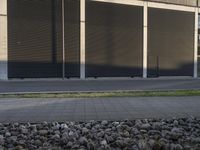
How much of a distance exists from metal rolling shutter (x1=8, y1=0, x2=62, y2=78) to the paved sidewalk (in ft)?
59.6

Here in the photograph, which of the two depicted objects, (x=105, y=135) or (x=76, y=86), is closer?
(x=105, y=135)

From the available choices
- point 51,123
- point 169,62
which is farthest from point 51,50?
point 51,123

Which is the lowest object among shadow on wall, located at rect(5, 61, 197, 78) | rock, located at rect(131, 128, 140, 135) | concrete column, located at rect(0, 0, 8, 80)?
rock, located at rect(131, 128, 140, 135)

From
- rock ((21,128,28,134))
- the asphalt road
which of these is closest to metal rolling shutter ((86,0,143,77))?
the asphalt road

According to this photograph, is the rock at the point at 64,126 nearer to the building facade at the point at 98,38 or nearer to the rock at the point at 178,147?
the rock at the point at 178,147

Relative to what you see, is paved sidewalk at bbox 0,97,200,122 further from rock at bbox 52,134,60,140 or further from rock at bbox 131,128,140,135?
rock at bbox 52,134,60,140

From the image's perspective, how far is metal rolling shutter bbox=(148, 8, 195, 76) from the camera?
1533 inches

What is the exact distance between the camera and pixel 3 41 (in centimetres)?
3105

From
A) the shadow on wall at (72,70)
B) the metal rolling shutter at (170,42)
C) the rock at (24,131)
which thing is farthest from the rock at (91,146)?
the metal rolling shutter at (170,42)

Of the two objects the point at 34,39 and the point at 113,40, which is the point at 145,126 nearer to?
the point at 34,39

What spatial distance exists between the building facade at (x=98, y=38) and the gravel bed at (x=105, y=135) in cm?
2310

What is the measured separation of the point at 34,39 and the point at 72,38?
320cm

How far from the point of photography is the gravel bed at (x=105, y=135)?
267 inches

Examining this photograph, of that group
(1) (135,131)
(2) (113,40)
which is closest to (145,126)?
(1) (135,131)
